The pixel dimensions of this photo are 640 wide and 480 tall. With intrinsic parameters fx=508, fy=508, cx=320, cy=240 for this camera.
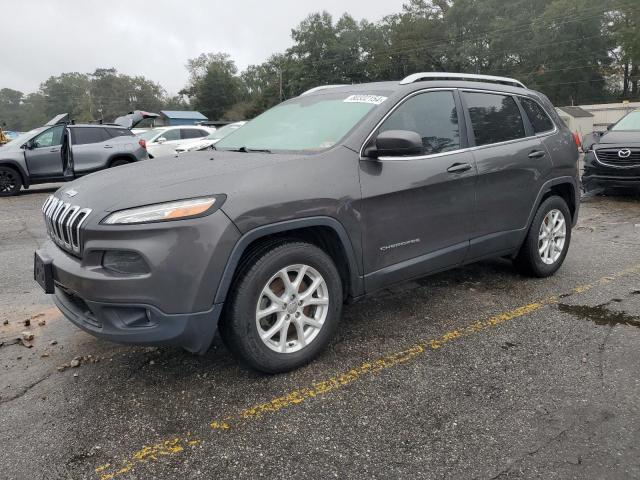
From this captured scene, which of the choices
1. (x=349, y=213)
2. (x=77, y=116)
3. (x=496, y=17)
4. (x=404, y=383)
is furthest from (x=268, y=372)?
(x=77, y=116)

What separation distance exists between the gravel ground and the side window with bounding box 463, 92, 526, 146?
1381 millimetres

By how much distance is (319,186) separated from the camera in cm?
300

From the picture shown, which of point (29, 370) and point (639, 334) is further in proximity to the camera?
point (639, 334)

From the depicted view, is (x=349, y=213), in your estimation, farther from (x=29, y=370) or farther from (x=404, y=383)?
(x=29, y=370)

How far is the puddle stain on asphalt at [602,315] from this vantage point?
3750mm

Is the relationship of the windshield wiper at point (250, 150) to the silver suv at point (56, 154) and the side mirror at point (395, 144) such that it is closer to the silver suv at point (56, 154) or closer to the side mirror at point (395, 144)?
the side mirror at point (395, 144)

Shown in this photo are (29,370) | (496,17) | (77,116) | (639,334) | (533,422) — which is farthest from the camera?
(77,116)

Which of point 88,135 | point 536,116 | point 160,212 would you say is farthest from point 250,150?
point 88,135

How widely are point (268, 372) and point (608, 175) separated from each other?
8.45 m

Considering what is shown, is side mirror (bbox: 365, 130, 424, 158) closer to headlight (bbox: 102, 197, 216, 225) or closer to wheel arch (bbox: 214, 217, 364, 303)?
wheel arch (bbox: 214, 217, 364, 303)

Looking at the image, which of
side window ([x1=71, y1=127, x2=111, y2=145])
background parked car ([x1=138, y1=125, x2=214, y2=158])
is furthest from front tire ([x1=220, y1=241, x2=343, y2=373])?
background parked car ([x1=138, y1=125, x2=214, y2=158])

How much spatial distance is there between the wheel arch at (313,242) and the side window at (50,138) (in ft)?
36.9

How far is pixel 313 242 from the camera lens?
10.3 feet

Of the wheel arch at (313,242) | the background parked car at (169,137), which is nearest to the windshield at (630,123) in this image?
the wheel arch at (313,242)
